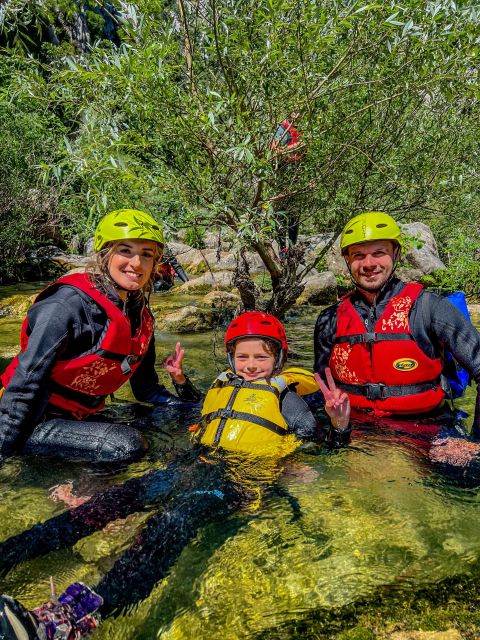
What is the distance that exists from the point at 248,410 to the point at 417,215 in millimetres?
5251

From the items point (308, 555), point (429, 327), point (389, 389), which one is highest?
point (429, 327)

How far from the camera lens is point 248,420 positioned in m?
3.83

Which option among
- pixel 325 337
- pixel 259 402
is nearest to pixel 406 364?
pixel 325 337

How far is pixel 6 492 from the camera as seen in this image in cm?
342

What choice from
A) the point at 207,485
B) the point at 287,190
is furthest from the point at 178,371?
the point at 287,190

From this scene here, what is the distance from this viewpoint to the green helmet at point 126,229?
12.4 ft

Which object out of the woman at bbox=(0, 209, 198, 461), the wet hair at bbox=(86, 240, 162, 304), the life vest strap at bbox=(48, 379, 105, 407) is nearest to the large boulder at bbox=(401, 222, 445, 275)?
the woman at bbox=(0, 209, 198, 461)

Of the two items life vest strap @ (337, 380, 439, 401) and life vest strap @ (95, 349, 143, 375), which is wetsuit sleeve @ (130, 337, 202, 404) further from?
life vest strap @ (337, 380, 439, 401)

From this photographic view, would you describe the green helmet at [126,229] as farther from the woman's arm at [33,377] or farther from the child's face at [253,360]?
the child's face at [253,360]

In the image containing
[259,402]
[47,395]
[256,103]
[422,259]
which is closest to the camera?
[47,395]

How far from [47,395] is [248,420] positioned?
1.53 m

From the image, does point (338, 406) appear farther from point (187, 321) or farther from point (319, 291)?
point (319, 291)

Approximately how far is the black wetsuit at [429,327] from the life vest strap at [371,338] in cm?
7

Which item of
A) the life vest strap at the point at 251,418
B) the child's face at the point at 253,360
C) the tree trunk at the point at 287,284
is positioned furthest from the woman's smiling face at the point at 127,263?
the tree trunk at the point at 287,284
